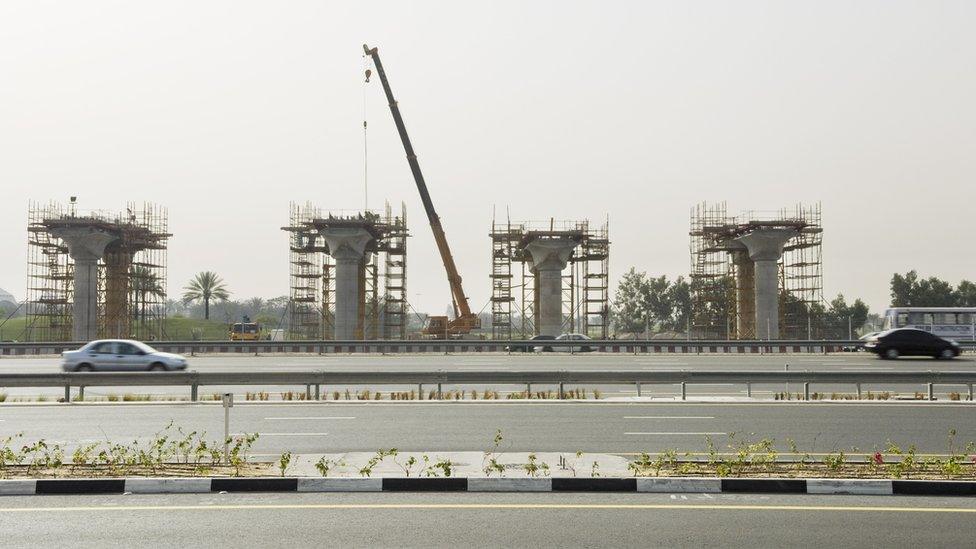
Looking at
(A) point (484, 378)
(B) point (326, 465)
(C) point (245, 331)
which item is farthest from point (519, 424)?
(C) point (245, 331)

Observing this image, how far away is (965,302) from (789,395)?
87.8 metres

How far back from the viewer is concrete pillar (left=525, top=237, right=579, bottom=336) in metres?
64.0

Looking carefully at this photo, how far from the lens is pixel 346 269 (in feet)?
205

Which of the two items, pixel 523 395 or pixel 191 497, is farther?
pixel 523 395

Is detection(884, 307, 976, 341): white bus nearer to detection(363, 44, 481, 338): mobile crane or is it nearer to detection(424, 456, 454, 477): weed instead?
detection(363, 44, 481, 338): mobile crane

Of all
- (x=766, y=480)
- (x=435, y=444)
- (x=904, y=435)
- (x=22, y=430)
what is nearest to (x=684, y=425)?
(x=904, y=435)

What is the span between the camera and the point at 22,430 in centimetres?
1639

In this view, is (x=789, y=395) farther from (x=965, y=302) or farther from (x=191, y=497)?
(x=965, y=302)

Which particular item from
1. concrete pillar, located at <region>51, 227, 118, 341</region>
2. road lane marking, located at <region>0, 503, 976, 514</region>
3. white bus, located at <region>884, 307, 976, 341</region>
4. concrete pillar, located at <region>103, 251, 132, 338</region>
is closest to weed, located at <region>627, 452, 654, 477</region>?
road lane marking, located at <region>0, 503, 976, 514</region>

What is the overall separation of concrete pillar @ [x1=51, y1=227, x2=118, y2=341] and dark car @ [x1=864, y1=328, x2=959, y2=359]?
5000 cm

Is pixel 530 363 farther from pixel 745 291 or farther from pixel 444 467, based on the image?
pixel 745 291

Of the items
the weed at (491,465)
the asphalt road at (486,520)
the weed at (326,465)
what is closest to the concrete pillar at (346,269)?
the weed at (491,465)

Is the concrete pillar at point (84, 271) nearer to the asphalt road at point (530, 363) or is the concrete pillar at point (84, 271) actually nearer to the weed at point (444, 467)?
the asphalt road at point (530, 363)

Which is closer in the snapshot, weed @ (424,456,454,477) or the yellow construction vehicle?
weed @ (424,456,454,477)
